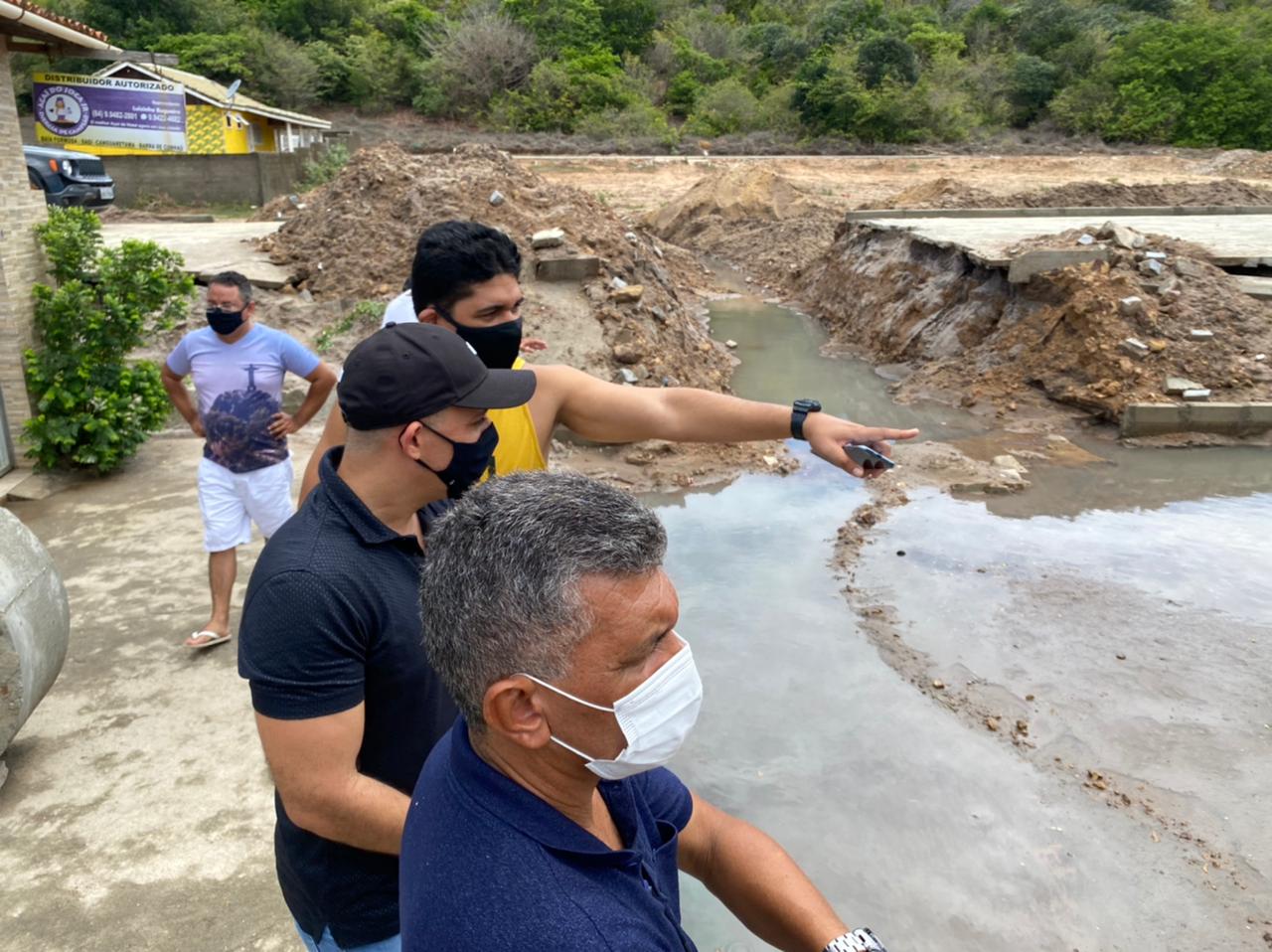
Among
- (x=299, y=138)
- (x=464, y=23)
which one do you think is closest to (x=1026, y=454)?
(x=299, y=138)

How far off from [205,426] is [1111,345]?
978 centimetres

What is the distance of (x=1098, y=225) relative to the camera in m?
15.2

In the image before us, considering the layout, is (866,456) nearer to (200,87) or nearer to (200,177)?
(200,177)

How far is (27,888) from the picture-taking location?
335cm

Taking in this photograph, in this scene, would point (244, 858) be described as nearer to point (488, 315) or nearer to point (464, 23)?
point (488, 315)

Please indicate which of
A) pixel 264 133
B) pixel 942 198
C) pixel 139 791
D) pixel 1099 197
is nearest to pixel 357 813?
pixel 139 791

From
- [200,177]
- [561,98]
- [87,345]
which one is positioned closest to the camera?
[87,345]

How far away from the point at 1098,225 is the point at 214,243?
1371cm

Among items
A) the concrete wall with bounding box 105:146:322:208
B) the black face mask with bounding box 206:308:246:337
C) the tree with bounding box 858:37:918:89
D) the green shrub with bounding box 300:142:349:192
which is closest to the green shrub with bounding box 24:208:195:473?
the black face mask with bounding box 206:308:246:337

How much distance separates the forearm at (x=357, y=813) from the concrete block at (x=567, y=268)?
397 inches

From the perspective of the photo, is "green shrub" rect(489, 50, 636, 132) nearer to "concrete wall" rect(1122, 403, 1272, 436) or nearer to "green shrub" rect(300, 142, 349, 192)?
"green shrub" rect(300, 142, 349, 192)

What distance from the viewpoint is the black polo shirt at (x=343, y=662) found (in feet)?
5.57

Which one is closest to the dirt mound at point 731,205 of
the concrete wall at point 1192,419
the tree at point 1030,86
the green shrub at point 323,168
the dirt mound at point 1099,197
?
the dirt mound at point 1099,197

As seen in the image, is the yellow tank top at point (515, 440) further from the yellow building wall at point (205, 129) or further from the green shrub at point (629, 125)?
the green shrub at point (629, 125)
